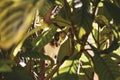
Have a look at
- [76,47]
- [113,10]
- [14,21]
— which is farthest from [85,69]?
[14,21]

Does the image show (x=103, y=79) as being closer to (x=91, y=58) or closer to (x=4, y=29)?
(x=91, y=58)

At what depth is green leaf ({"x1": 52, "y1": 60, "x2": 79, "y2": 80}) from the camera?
910 mm

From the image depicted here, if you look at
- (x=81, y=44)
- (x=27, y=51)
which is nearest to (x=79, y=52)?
(x=81, y=44)

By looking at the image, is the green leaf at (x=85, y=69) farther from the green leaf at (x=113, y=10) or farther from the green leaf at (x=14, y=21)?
the green leaf at (x=14, y=21)

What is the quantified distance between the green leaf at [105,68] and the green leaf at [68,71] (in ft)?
0.21

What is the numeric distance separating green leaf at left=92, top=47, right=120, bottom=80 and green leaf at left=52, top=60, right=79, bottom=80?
65 millimetres

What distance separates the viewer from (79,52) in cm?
95

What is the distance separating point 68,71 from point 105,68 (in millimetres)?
115

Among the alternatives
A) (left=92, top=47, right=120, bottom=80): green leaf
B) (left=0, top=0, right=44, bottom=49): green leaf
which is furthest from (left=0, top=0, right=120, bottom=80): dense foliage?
(left=0, top=0, right=44, bottom=49): green leaf

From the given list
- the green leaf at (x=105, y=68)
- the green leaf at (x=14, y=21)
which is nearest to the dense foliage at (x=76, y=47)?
the green leaf at (x=105, y=68)

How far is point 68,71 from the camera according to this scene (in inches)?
36.7

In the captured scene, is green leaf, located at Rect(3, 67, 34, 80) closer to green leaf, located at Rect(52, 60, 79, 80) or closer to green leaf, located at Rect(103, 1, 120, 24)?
green leaf, located at Rect(52, 60, 79, 80)

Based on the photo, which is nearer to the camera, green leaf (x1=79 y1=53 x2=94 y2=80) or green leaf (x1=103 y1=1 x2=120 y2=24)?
green leaf (x1=103 y1=1 x2=120 y2=24)

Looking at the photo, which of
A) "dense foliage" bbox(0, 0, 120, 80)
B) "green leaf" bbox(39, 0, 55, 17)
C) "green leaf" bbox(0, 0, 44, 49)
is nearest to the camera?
"green leaf" bbox(0, 0, 44, 49)
